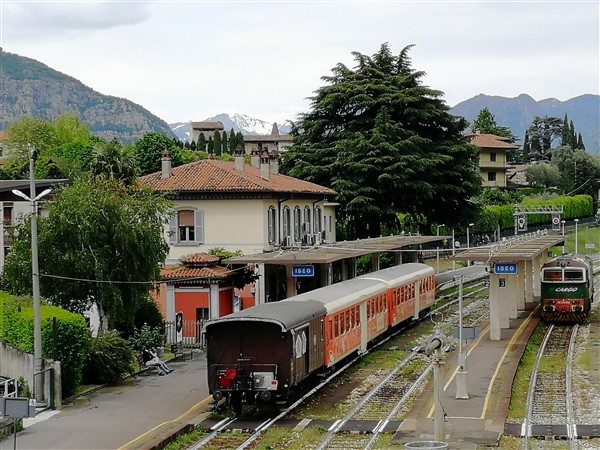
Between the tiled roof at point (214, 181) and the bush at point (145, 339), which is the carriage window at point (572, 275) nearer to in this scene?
the tiled roof at point (214, 181)

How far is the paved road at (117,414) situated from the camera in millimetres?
22016

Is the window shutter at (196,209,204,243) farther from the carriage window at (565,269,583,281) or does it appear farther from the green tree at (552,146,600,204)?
the green tree at (552,146,600,204)

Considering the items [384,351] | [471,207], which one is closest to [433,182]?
[471,207]

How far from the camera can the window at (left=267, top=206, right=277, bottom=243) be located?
153 ft

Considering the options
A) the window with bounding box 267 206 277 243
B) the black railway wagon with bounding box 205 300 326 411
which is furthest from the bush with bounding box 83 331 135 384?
the window with bounding box 267 206 277 243

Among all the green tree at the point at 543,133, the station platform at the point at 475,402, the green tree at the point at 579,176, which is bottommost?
the station platform at the point at 475,402

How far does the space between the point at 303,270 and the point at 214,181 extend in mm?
8736

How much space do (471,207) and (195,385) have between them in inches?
1638

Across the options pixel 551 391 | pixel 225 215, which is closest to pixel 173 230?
pixel 225 215

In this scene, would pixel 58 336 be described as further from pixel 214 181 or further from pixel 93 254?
pixel 214 181

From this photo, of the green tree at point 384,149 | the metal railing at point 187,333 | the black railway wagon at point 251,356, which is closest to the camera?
the black railway wagon at point 251,356

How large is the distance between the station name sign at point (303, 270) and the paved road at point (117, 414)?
328 inches

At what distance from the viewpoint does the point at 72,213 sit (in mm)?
32188

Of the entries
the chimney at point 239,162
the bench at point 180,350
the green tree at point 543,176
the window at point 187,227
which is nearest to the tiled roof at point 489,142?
the green tree at point 543,176
